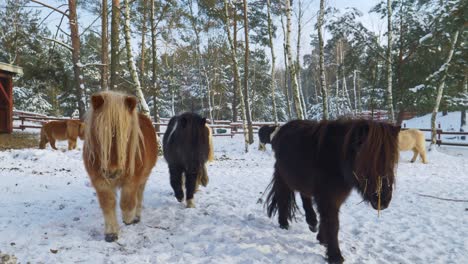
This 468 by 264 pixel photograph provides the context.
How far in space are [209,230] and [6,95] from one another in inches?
552

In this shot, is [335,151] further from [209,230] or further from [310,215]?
[209,230]

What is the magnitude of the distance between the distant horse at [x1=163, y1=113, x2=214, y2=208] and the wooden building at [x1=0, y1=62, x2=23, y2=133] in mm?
12047

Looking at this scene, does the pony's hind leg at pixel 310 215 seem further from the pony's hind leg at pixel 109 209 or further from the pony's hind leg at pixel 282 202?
the pony's hind leg at pixel 109 209

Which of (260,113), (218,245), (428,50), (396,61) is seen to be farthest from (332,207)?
(260,113)

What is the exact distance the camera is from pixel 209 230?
13.4ft

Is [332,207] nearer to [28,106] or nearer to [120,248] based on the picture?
[120,248]

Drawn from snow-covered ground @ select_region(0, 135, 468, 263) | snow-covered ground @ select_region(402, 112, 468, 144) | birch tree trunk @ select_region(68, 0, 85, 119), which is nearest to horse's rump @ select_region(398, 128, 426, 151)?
snow-covered ground @ select_region(0, 135, 468, 263)

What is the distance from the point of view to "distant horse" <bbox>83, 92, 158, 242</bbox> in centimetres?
310

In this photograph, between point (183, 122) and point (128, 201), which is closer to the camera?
point (128, 201)

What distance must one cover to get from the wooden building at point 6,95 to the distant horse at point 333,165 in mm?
13835

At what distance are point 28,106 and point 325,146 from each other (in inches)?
1286

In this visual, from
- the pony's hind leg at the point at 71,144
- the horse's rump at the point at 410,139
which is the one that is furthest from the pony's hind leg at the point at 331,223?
the pony's hind leg at the point at 71,144

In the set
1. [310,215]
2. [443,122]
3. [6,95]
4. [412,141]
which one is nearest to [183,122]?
[310,215]

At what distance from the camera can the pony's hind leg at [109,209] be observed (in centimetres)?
341
